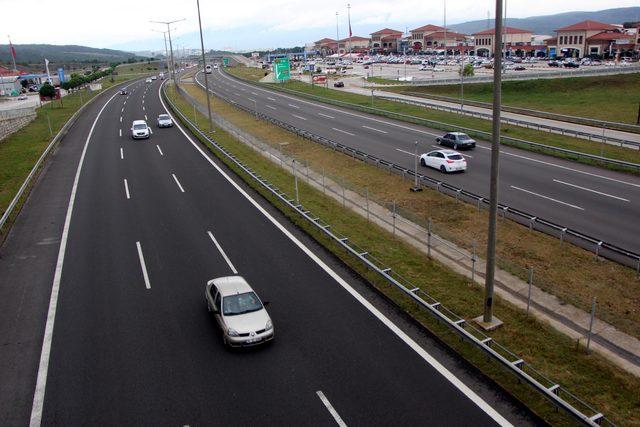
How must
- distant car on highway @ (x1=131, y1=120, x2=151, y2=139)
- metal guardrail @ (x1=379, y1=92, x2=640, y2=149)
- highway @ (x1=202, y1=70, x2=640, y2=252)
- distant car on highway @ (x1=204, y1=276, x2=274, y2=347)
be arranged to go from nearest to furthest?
distant car on highway @ (x1=204, y1=276, x2=274, y2=347) → highway @ (x1=202, y1=70, x2=640, y2=252) → metal guardrail @ (x1=379, y1=92, x2=640, y2=149) → distant car on highway @ (x1=131, y1=120, x2=151, y2=139)

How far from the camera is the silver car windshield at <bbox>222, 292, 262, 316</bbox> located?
14.3 metres

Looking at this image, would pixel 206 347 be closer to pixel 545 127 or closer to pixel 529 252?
pixel 529 252

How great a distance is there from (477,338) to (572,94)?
229ft

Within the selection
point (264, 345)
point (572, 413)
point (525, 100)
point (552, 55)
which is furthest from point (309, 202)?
point (552, 55)

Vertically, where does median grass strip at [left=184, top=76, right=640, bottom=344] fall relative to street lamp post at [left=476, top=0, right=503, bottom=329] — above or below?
below

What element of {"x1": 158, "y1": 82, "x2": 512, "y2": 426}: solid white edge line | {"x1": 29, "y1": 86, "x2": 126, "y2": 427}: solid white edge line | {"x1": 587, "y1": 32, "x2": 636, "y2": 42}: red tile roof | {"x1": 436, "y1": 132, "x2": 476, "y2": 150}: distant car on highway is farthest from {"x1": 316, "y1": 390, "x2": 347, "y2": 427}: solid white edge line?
{"x1": 587, "y1": 32, "x2": 636, "y2": 42}: red tile roof

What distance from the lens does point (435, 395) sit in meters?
11.7

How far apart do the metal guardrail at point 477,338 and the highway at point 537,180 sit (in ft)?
32.6

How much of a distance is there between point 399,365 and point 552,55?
153 m

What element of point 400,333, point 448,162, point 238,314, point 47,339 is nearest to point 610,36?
point 448,162

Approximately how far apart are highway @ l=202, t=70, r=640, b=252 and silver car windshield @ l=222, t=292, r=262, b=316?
1490cm

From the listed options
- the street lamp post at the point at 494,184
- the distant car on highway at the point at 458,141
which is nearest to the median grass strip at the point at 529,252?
the street lamp post at the point at 494,184

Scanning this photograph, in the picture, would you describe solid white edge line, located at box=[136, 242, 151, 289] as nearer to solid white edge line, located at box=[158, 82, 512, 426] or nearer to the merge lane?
the merge lane

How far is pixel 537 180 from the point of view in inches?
1201
